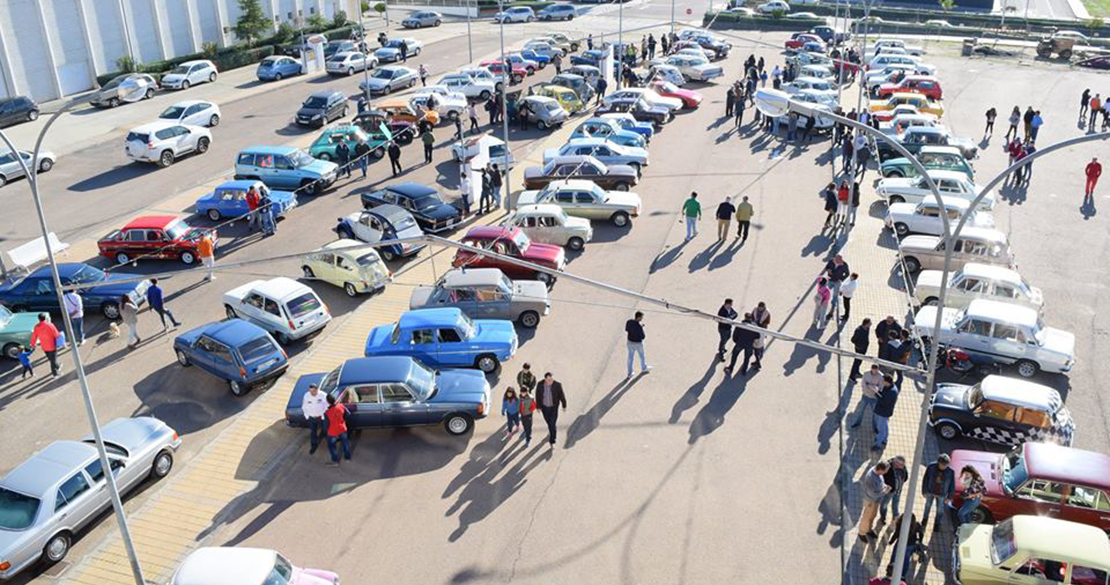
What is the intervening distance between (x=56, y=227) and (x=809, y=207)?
24.8 metres

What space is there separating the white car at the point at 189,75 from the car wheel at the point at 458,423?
38.0 m

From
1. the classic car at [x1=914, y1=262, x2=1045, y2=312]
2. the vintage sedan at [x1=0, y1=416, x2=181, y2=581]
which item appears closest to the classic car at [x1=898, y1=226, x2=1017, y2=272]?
the classic car at [x1=914, y1=262, x2=1045, y2=312]

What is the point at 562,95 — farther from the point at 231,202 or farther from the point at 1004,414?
the point at 1004,414

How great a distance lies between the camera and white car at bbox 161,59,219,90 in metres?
47.1

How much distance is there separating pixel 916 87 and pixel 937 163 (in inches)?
594

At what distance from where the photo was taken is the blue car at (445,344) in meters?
18.8

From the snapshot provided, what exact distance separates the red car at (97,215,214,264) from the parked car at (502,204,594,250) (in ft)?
30.5

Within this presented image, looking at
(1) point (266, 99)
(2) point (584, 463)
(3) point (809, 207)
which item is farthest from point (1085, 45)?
(2) point (584, 463)

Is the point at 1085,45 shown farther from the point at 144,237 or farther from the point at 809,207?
the point at 144,237

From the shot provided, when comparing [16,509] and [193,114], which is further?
[193,114]

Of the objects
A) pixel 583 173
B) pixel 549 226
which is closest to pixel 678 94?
pixel 583 173

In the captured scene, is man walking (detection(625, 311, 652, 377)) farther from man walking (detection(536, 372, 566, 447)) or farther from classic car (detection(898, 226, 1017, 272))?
classic car (detection(898, 226, 1017, 272))

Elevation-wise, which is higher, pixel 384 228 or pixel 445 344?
pixel 384 228

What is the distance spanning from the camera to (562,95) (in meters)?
40.7
